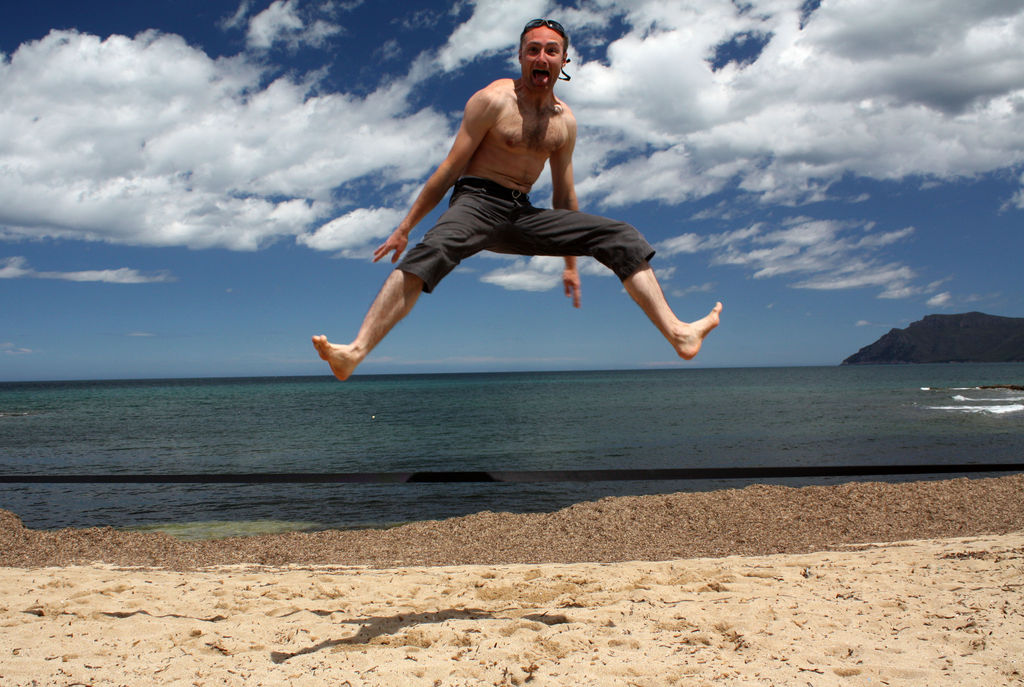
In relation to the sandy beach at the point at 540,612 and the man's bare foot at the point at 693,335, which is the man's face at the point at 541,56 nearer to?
the man's bare foot at the point at 693,335

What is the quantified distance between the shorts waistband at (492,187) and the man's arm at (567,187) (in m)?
0.34

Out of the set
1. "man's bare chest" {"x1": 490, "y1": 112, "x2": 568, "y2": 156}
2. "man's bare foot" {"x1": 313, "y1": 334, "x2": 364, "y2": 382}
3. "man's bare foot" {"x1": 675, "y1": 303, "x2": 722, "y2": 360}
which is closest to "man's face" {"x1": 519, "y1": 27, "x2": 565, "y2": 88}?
"man's bare chest" {"x1": 490, "y1": 112, "x2": 568, "y2": 156}

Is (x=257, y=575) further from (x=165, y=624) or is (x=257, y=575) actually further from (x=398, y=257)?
(x=398, y=257)

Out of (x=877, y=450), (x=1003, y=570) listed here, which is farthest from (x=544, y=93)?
(x=877, y=450)

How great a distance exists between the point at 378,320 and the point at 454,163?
84 cm

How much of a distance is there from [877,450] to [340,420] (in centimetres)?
2559

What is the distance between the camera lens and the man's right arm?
9.95 feet

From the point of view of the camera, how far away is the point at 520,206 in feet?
10.4

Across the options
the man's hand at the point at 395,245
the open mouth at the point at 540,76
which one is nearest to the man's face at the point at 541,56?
the open mouth at the point at 540,76

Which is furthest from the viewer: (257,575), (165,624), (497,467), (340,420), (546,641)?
(340,420)

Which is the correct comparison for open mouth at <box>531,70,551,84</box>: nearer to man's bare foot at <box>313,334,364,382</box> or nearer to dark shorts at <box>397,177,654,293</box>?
dark shorts at <box>397,177,654,293</box>

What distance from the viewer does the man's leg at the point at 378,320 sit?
2666 mm

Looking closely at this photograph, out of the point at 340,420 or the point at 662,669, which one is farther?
the point at 340,420

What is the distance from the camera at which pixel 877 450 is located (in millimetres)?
18312
